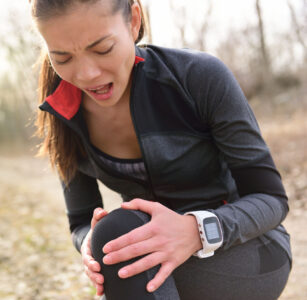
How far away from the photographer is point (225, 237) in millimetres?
1396

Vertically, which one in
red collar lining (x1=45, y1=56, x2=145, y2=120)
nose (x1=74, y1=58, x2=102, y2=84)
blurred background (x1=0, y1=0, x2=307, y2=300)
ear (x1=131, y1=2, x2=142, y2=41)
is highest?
ear (x1=131, y1=2, x2=142, y2=41)

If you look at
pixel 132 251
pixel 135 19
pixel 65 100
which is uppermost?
pixel 135 19

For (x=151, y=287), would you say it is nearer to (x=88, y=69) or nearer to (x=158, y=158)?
(x=158, y=158)

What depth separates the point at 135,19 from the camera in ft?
5.33

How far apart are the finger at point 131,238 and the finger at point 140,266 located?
0.07 m

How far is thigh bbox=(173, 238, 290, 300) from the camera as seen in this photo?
4.89ft

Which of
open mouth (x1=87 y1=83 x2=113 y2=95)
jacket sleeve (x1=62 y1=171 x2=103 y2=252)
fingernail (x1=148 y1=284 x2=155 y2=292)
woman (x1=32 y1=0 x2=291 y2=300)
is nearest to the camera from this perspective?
fingernail (x1=148 y1=284 x2=155 y2=292)

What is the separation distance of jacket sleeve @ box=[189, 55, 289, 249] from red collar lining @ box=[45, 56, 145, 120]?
55 centimetres

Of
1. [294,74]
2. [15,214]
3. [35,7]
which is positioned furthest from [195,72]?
[294,74]

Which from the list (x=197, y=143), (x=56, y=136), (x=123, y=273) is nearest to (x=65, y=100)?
(x=56, y=136)

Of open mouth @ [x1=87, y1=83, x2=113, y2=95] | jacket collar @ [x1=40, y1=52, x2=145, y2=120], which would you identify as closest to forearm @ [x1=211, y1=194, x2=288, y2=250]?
open mouth @ [x1=87, y1=83, x2=113, y2=95]

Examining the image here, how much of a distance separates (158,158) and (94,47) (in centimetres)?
52

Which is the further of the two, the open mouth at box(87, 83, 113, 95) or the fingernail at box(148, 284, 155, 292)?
the open mouth at box(87, 83, 113, 95)

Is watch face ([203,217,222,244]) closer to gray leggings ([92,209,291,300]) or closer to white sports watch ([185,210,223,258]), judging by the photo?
white sports watch ([185,210,223,258])
